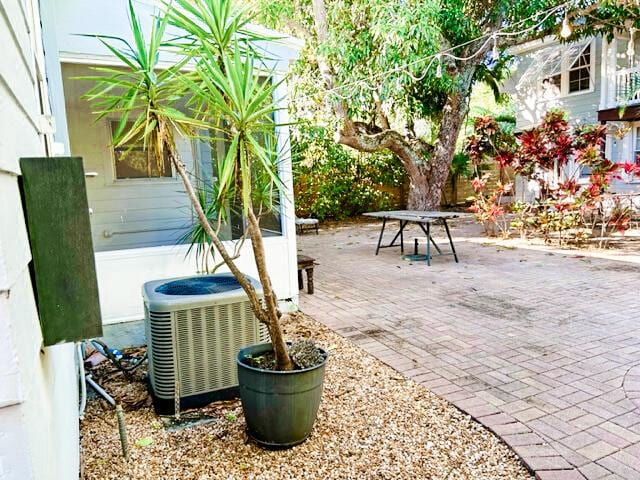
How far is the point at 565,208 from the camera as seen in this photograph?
7.84 m

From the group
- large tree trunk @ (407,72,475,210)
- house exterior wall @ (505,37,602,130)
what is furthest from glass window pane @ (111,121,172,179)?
house exterior wall @ (505,37,602,130)

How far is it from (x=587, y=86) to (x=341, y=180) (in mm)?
7353

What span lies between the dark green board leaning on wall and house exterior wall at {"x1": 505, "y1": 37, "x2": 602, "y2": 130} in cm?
1453

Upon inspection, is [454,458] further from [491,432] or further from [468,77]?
[468,77]

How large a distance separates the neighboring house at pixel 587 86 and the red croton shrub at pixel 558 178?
286cm

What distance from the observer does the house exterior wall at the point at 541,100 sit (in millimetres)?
12844

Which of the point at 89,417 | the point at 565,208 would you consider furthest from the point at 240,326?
the point at 565,208

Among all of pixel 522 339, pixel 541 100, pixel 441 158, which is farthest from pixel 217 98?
pixel 541 100

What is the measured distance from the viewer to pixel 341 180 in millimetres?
13117

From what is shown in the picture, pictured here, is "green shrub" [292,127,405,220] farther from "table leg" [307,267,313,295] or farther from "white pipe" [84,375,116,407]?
"white pipe" [84,375,116,407]

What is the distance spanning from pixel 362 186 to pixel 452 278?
7.78 m

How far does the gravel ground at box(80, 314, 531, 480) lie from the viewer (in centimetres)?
216

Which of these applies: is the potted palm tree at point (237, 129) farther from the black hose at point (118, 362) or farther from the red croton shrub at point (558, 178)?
the red croton shrub at point (558, 178)

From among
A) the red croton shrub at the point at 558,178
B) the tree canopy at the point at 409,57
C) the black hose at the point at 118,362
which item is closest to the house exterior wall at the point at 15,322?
the black hose at the point at 118,362
